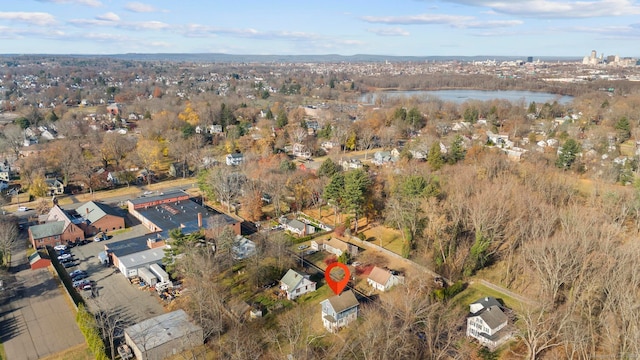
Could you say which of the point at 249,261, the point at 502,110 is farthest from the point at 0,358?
the point at 502,110

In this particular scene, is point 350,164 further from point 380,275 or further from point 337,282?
point 337,282

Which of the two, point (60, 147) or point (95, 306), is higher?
point (60, 147)

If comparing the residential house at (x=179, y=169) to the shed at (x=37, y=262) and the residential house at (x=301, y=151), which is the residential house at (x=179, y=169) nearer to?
the residential house at (x=301, y=151)

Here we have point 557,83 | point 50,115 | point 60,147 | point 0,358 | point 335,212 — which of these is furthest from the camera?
point 557,83

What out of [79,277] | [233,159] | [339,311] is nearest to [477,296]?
[339,311]

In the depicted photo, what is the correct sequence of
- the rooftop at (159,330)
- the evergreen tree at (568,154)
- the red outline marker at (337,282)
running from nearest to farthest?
1. the rooftop at (159,330)
2. the red outline marker at (337,282)
3. the evergreen tree at (568,154)

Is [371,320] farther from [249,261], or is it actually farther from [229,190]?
[229,190]

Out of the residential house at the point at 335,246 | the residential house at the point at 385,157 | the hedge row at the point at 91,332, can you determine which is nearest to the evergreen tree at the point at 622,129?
the residential house at the point at 385,157
